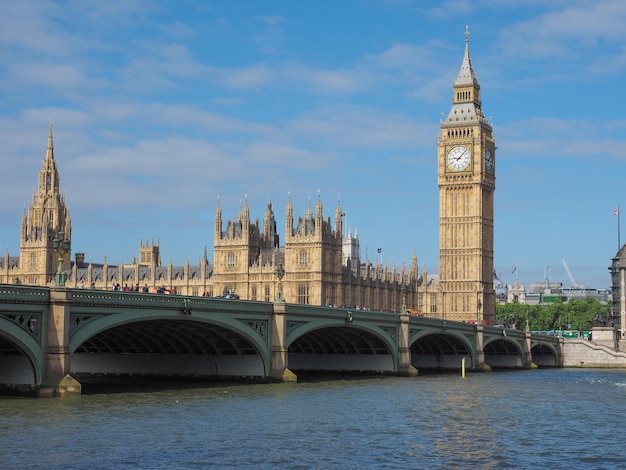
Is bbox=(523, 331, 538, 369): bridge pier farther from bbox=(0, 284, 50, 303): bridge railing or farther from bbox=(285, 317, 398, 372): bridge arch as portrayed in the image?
bbox=(0, 284, 50, 303): bridge railing

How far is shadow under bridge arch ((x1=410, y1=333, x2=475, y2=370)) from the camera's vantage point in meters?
A: 95.8

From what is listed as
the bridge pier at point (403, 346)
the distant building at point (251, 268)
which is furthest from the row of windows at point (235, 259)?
the bridge pier at point (403, 346)

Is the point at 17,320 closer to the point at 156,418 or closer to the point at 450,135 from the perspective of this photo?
the point at 156,418

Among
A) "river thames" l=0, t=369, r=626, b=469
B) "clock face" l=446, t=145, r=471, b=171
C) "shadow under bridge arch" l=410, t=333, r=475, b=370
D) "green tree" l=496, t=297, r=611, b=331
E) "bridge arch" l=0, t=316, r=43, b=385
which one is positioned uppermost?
"clock face" l=446, t=145, r=471, b=171

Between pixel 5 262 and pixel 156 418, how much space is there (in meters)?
116

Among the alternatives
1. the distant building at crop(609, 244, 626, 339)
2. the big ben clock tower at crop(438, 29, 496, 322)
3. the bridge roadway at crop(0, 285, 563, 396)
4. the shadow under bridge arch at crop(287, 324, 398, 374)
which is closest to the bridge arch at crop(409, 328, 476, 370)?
the bridge roadway at crop(0, 285, 563, 396)

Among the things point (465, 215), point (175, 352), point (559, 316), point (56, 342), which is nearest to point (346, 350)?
point (175, 352)

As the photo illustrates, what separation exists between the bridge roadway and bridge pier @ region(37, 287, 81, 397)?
0.04 metres

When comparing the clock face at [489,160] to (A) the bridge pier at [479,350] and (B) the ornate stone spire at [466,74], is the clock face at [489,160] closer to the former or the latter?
(B) the ornate stone spire at [466,74]

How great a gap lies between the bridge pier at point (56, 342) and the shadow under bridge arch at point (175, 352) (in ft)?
35.3

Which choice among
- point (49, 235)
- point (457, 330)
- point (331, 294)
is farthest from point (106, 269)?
point (457, 330)

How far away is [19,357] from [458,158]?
102903mm

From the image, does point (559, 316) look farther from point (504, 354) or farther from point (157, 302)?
point (157, 302)

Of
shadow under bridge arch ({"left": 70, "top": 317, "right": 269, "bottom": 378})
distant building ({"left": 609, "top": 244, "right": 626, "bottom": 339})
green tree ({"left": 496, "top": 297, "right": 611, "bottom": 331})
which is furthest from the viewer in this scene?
green tree ({"left": 496, "top": 297, "right": 611, "bottom": 331})
